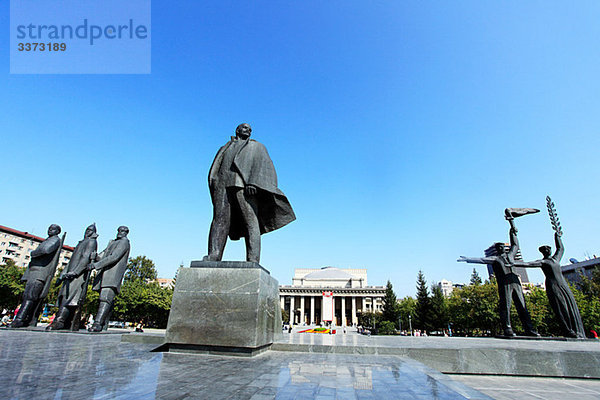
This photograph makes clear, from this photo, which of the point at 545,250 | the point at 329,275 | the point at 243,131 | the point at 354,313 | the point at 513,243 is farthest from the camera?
the point at 329,275

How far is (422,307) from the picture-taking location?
47.8m

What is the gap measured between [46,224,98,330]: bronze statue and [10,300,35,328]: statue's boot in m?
1.05

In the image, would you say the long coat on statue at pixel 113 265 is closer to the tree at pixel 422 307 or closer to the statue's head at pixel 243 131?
the statue's head at pixel 243 131

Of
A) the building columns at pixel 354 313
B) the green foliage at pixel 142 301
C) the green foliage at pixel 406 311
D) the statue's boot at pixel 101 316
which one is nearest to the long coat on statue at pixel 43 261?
the statue's boot at pixel 101 316

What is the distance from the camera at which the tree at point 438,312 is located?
144 ft

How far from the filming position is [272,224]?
6.57m

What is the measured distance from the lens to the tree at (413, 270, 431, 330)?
46.0 m

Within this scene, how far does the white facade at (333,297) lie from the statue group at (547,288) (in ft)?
246

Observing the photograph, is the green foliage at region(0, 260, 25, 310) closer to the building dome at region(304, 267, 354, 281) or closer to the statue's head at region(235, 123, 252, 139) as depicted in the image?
the statue's head at region(235, 123, 252, 139)

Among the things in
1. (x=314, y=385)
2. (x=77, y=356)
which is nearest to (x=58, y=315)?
(x=77, y=356)

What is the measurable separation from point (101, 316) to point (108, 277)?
1.28 metres

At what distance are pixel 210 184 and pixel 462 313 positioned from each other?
3888 cm

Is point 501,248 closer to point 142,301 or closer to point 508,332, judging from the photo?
point 508,332

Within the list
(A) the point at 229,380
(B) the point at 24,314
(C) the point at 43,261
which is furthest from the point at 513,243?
(B) the point at 24,314
